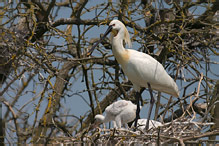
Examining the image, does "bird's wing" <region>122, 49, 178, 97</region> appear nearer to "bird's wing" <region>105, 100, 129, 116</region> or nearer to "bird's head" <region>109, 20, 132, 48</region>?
"bird's head" <region>109, 20, 132, 48</region>

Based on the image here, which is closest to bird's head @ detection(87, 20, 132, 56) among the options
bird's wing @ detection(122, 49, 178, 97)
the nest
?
bird's wing @ detection(122, 49, 178, 97)

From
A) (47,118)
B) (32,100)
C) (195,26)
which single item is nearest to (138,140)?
(32,100)

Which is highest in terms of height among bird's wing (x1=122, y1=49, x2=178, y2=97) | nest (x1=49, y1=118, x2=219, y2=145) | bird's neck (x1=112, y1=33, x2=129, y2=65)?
bird's neck (x1=112, y1=33, x2=129, y2=65)

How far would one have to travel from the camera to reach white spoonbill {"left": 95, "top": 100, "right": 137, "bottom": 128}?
18.6 feet

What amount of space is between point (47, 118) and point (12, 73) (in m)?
0.84

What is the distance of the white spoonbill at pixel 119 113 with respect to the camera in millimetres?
5676

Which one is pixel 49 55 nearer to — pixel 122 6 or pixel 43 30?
pixel 43 30

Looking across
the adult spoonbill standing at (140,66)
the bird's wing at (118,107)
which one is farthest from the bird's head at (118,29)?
the bird's wing at (118,107)

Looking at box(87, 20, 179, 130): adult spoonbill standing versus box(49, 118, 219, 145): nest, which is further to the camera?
box(87, 20, 179, 130): adult spoonbill standing

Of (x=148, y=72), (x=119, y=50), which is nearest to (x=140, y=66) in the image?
(x=148, y=72)

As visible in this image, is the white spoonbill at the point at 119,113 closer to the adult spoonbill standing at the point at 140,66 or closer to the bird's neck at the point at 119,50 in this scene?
the adult spoonbill standing at the point at 140,66

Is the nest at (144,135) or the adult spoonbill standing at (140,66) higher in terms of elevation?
the adult spoonbill standing at (140,66)

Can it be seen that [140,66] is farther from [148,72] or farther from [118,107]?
[118,107]

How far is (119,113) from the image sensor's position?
18.9 feet
